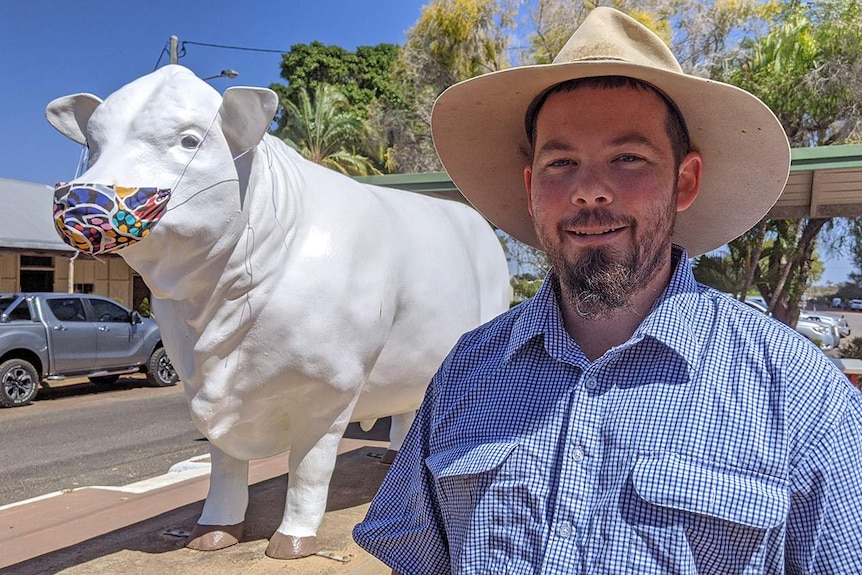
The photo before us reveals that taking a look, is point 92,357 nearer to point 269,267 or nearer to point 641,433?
point 269,267

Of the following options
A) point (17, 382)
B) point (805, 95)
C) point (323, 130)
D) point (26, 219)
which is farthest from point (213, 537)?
point (323, 130)

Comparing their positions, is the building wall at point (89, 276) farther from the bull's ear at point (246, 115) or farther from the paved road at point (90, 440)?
the bull's ear at point (246, 115)

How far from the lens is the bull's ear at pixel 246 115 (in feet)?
10.2

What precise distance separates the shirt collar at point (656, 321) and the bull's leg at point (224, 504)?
8.74 ft

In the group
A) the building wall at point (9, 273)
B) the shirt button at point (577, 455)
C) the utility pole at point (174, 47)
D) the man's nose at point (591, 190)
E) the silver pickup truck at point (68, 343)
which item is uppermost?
the utility pole at point (174, 47)

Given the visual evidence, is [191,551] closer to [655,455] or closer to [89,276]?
[655,455]

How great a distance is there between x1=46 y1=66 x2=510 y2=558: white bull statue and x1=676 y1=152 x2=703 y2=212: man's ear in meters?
1.94

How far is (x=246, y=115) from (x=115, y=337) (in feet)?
33.1

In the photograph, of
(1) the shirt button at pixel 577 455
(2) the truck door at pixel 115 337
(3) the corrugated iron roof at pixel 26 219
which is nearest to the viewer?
(1) the shirt button at pixel 577 455

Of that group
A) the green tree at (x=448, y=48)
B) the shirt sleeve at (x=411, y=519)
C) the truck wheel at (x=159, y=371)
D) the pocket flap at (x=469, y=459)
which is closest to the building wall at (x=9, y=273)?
the truck wheel at (x=159, y=371)

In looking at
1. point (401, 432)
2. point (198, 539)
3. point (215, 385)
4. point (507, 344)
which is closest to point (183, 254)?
point (215, 385)

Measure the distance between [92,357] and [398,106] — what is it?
20.7m

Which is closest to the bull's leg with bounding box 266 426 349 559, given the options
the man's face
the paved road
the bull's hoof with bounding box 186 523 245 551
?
the bull's hoof with bounding box 186 523 245 551

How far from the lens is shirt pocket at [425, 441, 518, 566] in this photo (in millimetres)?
1471
